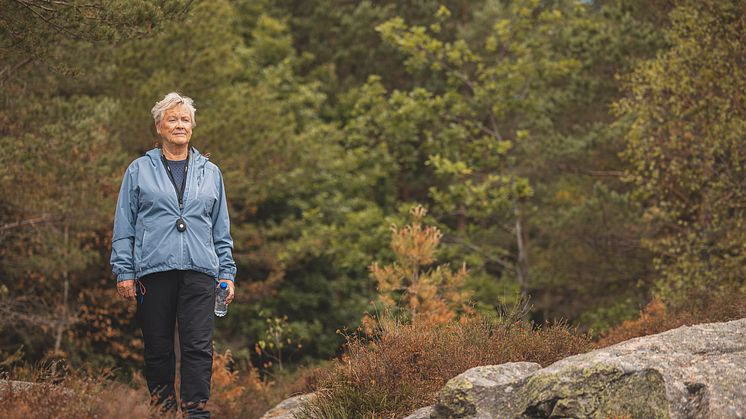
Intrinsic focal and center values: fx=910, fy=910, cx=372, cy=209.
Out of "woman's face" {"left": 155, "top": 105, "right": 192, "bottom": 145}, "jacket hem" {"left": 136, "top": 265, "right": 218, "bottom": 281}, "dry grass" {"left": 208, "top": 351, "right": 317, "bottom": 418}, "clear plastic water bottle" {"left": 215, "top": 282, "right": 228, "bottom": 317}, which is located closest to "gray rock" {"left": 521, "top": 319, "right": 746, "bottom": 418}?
"clear plastic water bottle" {"left": 215, "top": 282, "right": 228, "bottom": 317}

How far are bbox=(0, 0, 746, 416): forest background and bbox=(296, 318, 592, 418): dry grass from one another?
18.7 ft

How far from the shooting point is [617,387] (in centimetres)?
507

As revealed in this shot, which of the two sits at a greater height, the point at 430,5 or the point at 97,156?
the point at 430,5

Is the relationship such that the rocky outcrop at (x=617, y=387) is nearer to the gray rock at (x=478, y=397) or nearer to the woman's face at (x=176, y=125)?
the gray rock at (x=478, y=397)

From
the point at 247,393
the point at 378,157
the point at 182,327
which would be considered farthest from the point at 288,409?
the point at 378,157

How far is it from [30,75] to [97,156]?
1697 mm

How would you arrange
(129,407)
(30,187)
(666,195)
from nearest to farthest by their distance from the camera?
(129,407) < (30,187) < (666,195)

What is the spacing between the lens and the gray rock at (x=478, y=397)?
5297mm

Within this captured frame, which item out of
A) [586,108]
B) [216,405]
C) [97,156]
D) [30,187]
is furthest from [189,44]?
[216,405]

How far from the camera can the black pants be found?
549 cm

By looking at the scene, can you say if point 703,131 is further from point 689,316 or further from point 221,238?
point 221,238

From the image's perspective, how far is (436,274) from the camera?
11.3 m

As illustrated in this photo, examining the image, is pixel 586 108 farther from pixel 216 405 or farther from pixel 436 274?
pixel 216 405

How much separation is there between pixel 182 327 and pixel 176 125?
1245mm
